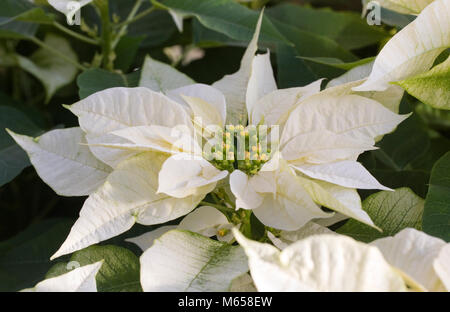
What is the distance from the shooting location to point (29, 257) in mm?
530

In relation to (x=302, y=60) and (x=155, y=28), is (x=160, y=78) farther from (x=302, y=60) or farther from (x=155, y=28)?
(x=155, y=28)

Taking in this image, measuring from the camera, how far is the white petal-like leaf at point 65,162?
0.40 meters

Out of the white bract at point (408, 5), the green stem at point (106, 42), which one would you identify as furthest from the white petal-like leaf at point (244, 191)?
the green stem at point (106, 42)

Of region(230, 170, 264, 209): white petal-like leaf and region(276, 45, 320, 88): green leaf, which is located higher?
region(276, 45, 320, 88): green leaf

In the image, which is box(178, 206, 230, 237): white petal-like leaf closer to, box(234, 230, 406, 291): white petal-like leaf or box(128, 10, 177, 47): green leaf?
box(234, 230, 406, 291): white petal-like leaf

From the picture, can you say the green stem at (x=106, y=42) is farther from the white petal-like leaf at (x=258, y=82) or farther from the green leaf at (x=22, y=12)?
the white petal-like leaf at (x=258, y=82)

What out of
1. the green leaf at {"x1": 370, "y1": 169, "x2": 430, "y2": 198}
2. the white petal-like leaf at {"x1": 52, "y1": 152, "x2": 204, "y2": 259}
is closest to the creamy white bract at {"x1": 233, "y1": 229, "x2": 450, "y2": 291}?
the white petal-like leaf at {"x1": 52, "y1": 152, "x2": 204, "y2": 259}

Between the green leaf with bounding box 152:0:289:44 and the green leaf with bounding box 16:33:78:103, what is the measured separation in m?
0.19

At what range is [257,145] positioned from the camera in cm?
41

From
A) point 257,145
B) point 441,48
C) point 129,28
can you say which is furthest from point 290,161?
point 129,28

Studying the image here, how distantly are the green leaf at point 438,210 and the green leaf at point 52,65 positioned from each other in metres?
0.47

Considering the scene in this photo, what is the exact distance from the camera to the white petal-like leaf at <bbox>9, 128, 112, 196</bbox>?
0.40m

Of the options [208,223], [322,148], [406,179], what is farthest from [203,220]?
[406,179]

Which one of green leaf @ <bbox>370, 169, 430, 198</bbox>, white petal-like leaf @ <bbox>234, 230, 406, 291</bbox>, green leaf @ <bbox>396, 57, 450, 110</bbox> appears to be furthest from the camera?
green leaf @ <bbox>370, 169, 430, 198</bbox>
